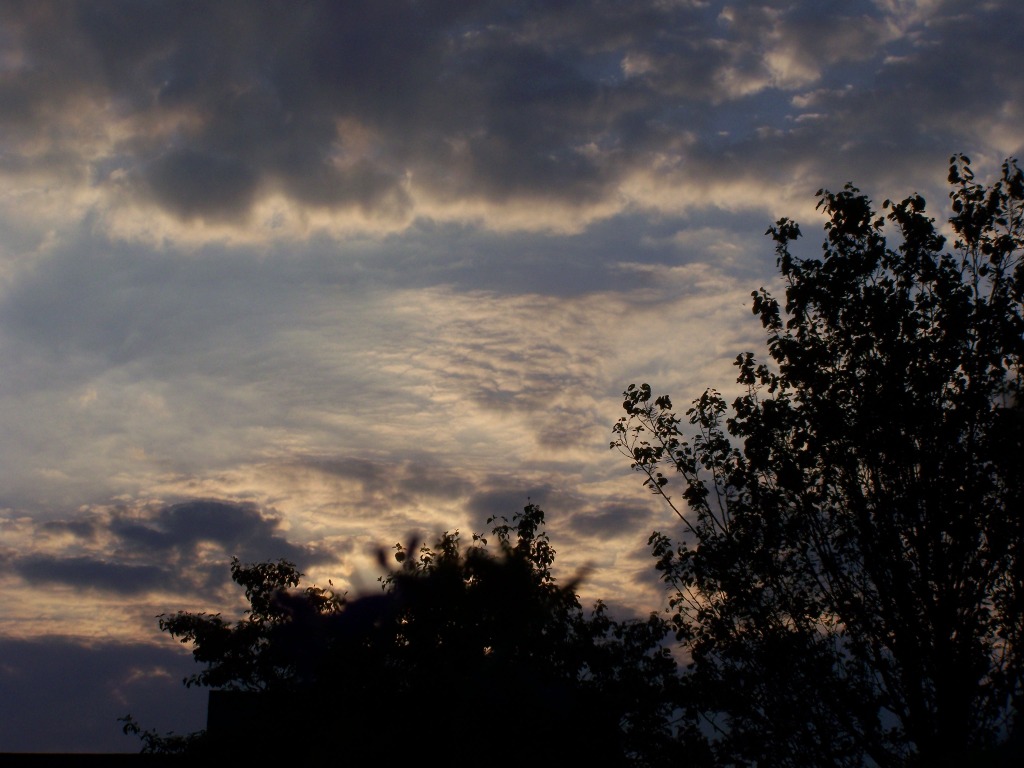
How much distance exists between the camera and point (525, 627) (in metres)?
23.0

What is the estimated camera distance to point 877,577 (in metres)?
16.1

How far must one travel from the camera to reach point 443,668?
19.6 meters

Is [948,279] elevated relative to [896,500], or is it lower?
elevated

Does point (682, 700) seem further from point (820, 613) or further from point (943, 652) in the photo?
point (943, 652)

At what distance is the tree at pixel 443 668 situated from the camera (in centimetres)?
1870

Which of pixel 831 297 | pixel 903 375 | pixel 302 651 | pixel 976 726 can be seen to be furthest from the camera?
pixel 302 651

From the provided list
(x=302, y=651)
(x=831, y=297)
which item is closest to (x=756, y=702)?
(x=831, y=297)

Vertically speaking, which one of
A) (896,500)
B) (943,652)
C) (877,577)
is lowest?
(943,652)

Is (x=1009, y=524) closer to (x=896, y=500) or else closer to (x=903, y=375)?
(x=896, y=500)

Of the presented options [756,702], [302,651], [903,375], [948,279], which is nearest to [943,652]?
[756,702]

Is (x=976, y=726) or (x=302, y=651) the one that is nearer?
(x=976, y=726)

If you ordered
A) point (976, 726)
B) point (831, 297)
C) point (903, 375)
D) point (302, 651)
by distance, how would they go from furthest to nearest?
point (302, 651), point (831, 297), point (903, 375), point (976, 726)

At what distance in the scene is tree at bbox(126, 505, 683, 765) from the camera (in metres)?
18.7

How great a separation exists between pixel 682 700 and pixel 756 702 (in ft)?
16.2
